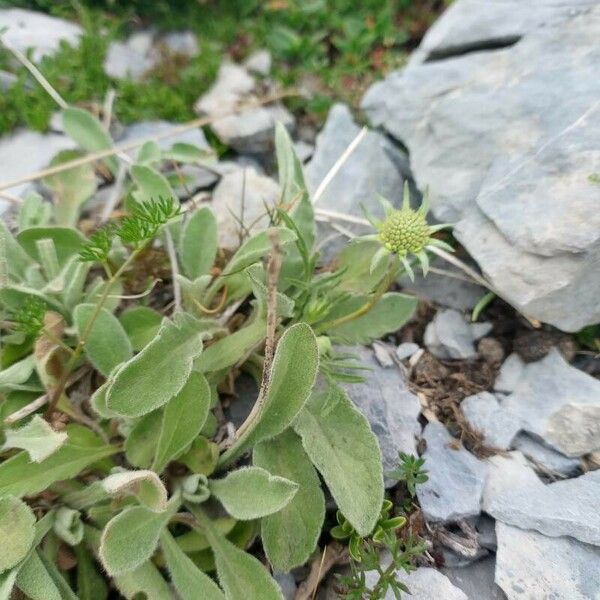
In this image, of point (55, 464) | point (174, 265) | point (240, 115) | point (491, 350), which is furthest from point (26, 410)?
point (240, 115)

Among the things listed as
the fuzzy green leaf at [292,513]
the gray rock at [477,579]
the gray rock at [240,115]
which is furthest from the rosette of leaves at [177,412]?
the gray rock at [240,115]

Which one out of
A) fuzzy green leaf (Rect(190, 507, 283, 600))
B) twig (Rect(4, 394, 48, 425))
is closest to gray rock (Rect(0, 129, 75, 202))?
twig (Rect(4, 394, 48, 425))

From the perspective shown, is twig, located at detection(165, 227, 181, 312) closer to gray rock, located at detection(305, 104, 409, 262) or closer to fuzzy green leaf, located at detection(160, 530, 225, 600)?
gray rock, located at detection(305, 104, 409, 262)

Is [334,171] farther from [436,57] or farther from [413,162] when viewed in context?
[436,57]

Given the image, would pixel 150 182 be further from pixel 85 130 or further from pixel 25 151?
pixel 25 151

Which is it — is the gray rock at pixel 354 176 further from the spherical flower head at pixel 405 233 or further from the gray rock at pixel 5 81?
the gray rock at pixel 5 81

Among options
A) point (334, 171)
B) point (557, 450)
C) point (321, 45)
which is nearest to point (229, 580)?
point (557, 450)
